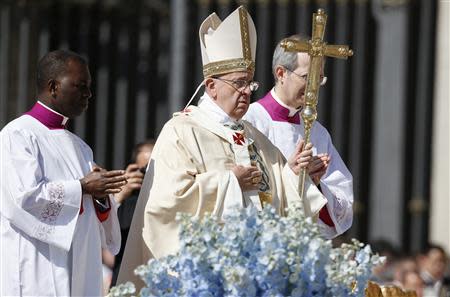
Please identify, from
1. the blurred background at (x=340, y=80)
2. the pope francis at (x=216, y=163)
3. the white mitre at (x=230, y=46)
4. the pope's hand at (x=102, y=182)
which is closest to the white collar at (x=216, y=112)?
the pope francis at (x=216, y=163)

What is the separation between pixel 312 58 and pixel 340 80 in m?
5.48

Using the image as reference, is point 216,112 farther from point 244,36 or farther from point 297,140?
point 297,140

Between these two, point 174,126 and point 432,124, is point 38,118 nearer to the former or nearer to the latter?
point 174,126

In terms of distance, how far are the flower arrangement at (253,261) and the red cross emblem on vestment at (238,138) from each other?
1.43 m

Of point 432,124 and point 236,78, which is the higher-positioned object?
point 236,78

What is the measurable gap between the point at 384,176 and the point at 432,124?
0.50 meters

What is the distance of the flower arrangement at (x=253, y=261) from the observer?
5.46 meters

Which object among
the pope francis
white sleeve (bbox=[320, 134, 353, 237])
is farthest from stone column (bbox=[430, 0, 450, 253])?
the pope francis

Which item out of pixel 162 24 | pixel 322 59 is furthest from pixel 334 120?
pixel 322 59

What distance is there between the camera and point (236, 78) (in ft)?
22.8

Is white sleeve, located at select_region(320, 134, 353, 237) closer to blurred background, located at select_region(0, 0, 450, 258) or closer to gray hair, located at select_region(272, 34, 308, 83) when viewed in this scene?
gray hair, located at select_region(272, 34, 308, 83)

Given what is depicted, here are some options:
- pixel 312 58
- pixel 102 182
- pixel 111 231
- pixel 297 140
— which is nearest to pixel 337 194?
pixel 297 140

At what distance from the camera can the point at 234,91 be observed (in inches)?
274

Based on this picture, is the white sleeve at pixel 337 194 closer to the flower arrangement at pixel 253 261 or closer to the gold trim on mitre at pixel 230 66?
the gold trim on mitre at pixel 230 66
